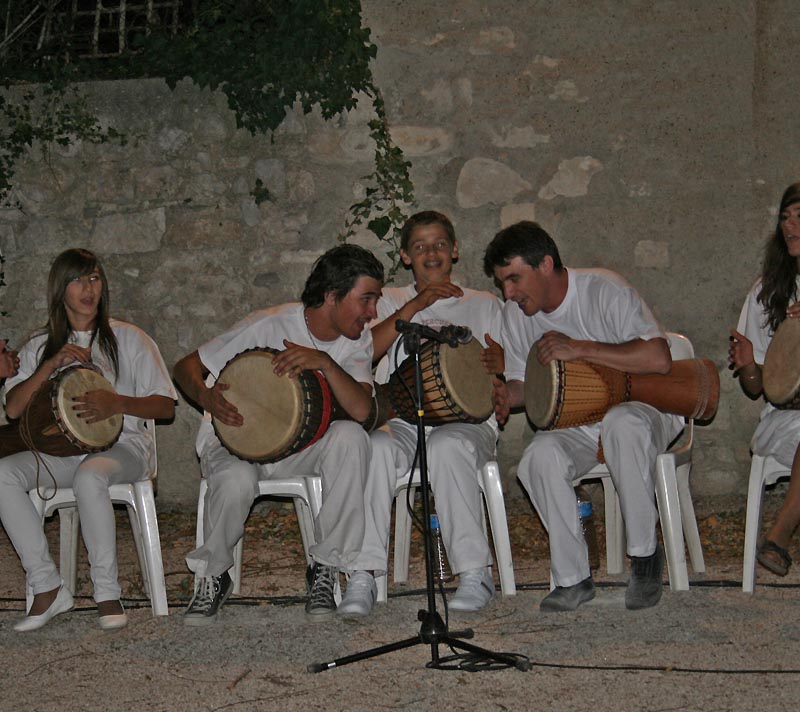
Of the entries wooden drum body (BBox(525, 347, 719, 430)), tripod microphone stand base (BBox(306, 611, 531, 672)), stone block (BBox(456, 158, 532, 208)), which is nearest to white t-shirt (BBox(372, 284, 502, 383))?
wooden drum body (BBox(525, 347, 719, 430))

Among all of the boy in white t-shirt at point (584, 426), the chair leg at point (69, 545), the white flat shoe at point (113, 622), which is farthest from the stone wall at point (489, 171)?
the white flat shoe at point (113, 622)

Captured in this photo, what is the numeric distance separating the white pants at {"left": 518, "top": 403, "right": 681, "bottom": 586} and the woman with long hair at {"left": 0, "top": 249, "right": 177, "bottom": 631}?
1.39 m

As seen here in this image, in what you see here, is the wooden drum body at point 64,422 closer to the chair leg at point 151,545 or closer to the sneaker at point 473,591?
the chair leg at point 151,545

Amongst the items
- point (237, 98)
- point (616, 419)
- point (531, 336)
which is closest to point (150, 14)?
point (237, 98)

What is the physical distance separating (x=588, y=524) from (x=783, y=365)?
94 cm

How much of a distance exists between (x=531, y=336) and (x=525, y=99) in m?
1.57

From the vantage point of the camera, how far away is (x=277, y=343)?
13.3 feet

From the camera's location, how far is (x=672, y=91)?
199 inches

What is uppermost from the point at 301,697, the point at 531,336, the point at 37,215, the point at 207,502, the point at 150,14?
the point at 150,14

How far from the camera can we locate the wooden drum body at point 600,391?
3.76 meters

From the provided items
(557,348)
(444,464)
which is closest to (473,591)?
(444,464)

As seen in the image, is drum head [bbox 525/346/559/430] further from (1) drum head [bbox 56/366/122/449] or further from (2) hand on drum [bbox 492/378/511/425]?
(1) drum head [bbox 56/366/122/449]

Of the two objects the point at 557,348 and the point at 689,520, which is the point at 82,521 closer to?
the point at 557,348

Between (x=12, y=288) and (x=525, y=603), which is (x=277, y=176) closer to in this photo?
(x=12, y=288)
